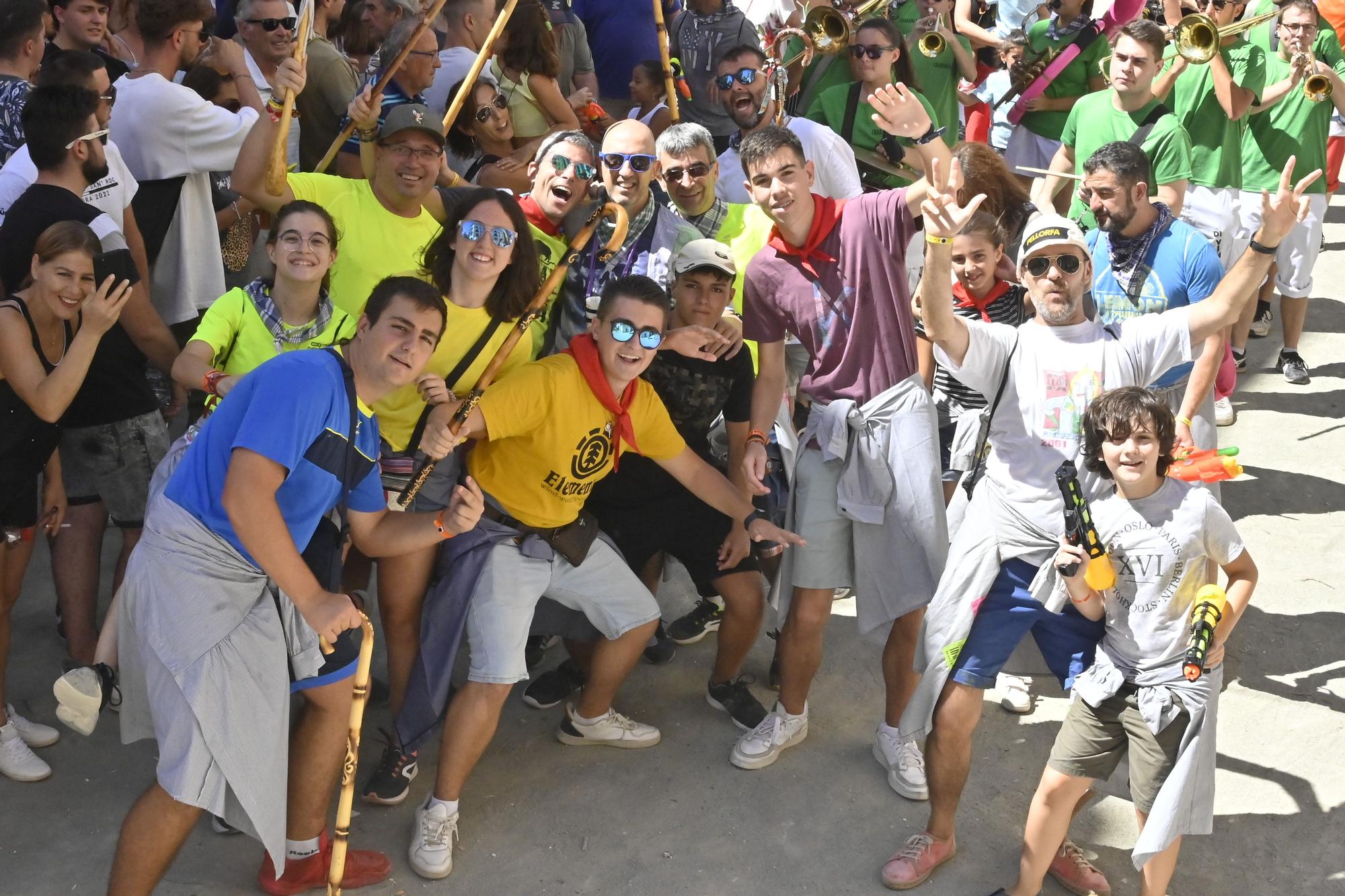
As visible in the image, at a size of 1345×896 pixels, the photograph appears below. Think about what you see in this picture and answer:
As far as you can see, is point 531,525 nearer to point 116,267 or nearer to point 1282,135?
point 116,267

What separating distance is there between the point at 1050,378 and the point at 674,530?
144 cm

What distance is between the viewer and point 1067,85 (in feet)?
25.6

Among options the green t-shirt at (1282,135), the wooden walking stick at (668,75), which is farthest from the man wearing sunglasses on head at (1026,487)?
the green t-shirt at (1282,135)

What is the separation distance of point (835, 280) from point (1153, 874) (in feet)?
6.84

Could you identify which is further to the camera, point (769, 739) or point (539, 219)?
point (539, 219)

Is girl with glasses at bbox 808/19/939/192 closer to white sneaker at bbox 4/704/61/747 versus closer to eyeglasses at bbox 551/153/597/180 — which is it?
eyeglasses at bbox 551/153/597/180

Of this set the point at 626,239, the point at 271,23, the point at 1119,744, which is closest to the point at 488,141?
the point at 271,23

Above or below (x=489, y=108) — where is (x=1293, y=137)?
above

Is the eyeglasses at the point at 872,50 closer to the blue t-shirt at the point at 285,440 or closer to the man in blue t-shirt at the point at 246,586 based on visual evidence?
the man in blue t-shirt at the point at 246,586

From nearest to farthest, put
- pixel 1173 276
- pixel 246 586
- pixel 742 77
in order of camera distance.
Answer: pixel 246 586 → pixel 1173 276 → pixel 742 77

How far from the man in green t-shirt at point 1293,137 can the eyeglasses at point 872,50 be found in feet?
7.17

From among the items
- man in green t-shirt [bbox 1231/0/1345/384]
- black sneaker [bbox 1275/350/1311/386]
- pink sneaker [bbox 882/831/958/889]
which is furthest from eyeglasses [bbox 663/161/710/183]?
black sneaker [bbox 1275/350/1311/386]

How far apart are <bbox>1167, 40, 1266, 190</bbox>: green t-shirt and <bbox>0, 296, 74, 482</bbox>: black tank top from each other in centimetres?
549

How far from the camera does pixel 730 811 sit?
453 cm
